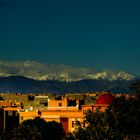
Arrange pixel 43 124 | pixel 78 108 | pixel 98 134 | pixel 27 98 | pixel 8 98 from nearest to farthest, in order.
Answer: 1. pixel 98 134
2. pixel 43 124
3. pixel 78 108
4. pixel 27 98
5. pixel 8 98

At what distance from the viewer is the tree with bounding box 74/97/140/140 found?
51797mm

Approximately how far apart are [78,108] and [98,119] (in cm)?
6193

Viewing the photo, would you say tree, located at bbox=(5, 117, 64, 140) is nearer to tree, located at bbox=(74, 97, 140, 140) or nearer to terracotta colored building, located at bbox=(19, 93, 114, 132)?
terracotta colored building, located at bbox=(19, 93, 114, 132)

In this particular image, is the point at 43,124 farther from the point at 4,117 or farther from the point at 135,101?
the point at 135,101

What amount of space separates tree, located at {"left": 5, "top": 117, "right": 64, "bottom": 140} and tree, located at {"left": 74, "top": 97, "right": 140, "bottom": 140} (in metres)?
19.7

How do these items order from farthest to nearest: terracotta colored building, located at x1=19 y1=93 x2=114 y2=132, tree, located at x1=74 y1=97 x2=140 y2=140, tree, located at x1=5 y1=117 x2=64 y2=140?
terracotta colored building, located at x1=19 y1=93 x2=114 y2=132 < tree, located at x1=5 y1=117 x2=64 y2=140 < tree, located at x1=74 y1=97 x2=140 y2=140

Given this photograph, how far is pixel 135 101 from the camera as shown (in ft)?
202

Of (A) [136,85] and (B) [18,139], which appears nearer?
(A) [136,85]

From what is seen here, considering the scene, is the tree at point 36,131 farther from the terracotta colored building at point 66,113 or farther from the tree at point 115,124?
the tree at point 115,124

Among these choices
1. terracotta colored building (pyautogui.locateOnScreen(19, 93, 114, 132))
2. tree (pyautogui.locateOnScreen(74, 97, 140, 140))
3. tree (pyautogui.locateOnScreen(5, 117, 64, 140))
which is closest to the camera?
tree (pyautogui.locateOnScreen(74, 97, 140, 140))

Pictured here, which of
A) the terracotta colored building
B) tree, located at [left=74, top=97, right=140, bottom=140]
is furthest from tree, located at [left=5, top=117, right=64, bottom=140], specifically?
tree, located at [left=74, top=97, right=140, bottom=140]

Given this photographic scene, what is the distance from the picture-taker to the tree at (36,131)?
80125 mm

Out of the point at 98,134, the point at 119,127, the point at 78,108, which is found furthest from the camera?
the point at 78,108

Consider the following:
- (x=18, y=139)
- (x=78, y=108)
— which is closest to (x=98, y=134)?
(x=18, y=139)
